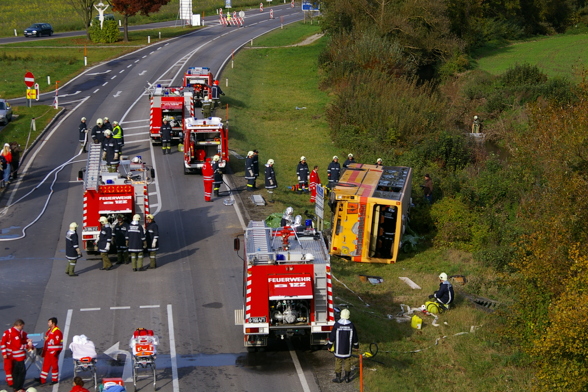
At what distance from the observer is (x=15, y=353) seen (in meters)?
14.8

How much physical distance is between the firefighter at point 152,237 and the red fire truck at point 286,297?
19.6ft

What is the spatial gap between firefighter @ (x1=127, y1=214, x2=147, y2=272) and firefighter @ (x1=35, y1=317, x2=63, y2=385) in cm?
644

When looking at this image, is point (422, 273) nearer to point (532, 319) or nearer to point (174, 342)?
point (532, 319)

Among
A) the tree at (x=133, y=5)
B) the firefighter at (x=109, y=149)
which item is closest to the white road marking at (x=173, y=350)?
the firefighter at (x=109, y=149)

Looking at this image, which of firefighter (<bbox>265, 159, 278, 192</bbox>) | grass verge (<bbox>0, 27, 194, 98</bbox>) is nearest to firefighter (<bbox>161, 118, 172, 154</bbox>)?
firefighter (<bbox>265, 159, 278, 192</bbox>)

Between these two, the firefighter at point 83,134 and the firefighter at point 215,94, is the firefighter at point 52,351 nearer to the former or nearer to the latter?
the firefighter at point 83,134

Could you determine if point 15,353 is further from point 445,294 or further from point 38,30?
point 38,30

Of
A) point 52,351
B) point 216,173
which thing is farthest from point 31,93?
point 52,351

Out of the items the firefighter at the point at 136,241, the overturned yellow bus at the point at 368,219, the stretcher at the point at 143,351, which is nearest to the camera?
the stretcher at the point at 143,351

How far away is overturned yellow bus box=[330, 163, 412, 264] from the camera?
78.5ft

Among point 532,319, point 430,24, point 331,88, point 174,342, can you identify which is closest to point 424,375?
point 532,319

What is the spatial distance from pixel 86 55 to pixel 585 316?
55.0 metres

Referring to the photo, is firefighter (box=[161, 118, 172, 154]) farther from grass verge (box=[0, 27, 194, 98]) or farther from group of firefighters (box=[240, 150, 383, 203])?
grass verge (box=[0, 27, 194, 98])

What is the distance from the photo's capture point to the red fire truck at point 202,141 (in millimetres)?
31203
